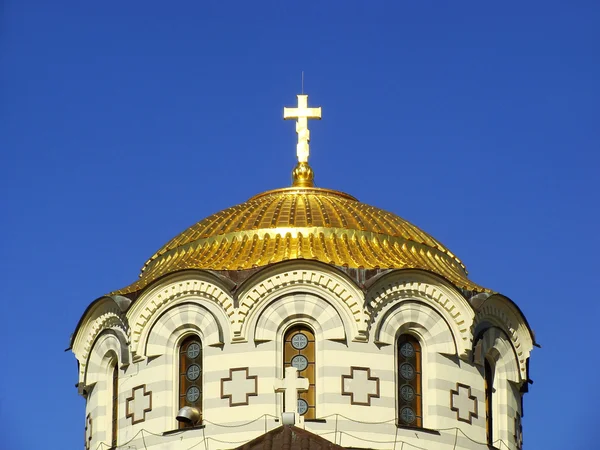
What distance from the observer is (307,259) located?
1951 inches

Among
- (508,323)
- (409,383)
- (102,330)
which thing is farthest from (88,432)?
(508,323)

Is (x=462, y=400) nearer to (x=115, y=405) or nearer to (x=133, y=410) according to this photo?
(x=133, y=410)

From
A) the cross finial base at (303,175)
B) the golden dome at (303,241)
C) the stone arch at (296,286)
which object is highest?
the cross finial base at (303,175)

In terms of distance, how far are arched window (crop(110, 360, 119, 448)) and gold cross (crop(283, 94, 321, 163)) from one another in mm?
6504

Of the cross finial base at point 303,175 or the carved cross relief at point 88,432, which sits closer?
the carved cross relief at point 88,432

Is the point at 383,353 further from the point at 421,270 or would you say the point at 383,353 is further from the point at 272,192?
the point at 272,192

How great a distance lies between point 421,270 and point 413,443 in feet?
11.5

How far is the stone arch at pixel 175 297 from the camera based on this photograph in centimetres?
4972

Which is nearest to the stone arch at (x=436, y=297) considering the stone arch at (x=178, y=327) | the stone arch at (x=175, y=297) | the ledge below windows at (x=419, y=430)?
the ledge below windows at (x=419, y=430)

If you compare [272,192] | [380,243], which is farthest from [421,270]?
[272,192]

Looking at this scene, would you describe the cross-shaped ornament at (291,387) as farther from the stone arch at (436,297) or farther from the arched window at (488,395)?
the arched window at (488,395)

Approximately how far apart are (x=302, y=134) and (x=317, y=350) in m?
6.94

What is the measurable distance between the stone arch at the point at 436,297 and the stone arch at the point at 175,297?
3.10 m

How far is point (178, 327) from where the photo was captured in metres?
50.1
